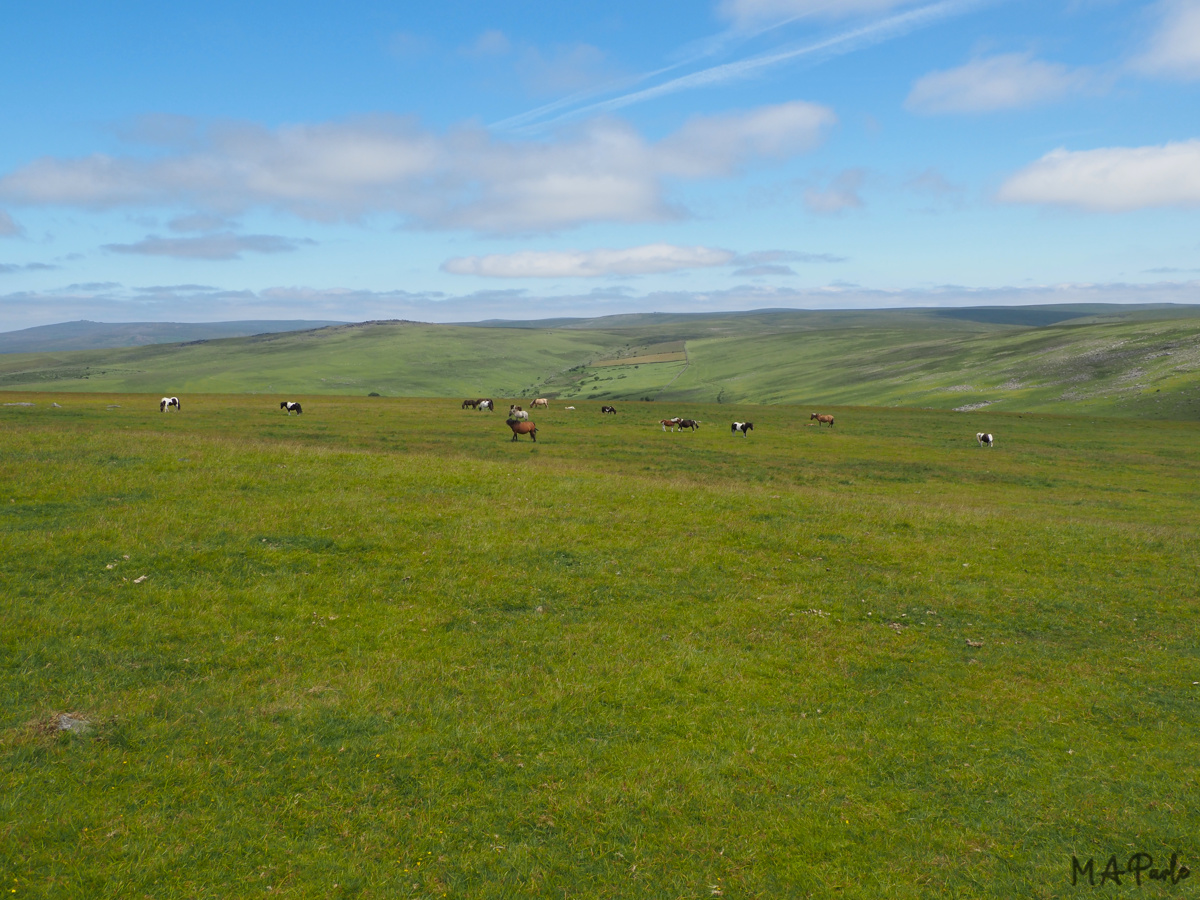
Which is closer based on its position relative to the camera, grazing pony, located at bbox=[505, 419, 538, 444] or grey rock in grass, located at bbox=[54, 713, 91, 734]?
grey rock in grass, located at bbox=[54, 713, 91, 734]

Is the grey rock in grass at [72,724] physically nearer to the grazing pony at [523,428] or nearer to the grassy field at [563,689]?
the grassy field at [563,689]

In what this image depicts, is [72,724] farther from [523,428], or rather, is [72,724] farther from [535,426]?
[535,426]

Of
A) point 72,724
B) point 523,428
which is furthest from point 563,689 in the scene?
point 523,428

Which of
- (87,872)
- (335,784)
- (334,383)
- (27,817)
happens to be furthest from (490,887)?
(334,383)

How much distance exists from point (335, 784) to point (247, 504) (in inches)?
555

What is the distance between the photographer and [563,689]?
1288 cm

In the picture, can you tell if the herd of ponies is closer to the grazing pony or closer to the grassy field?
the grazing pony

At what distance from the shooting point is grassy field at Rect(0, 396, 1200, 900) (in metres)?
8.91

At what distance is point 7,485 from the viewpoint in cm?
2172

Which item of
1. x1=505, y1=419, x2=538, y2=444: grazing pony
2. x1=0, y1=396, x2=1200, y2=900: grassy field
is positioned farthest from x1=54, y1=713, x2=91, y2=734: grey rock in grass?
x1=505, y1=419, x2=538, y2=444: grazing pony

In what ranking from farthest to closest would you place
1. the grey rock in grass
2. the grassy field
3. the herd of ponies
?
the herd of ponies → the grey rock in grass → the grassy field

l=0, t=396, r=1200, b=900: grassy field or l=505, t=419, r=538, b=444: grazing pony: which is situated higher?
l=505, t=419, r=538, b=444: grazing pony

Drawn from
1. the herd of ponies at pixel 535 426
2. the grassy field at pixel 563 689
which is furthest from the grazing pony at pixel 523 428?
the grassy field at pixel 563 689

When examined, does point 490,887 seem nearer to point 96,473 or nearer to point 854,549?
point 854,549
